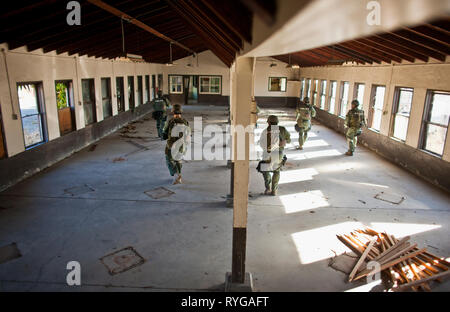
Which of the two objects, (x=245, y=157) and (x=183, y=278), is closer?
(x=245, y=157)

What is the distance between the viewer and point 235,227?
12.7 feet

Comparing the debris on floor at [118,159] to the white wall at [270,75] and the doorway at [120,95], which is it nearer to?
the doorway at [120,95]

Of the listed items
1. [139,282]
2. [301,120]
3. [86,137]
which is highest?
[301,120]

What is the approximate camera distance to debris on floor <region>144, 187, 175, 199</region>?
6883 millimetres

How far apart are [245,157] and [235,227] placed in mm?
875

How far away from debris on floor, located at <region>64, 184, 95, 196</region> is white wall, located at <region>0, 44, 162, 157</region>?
1.62 metres

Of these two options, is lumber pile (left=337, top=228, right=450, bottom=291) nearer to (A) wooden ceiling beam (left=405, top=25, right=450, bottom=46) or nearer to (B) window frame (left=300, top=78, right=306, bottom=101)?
(A) wooden ceiling beam (left=405, top=25, right=450, bottom=46)

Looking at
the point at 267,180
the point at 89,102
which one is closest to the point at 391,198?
the point at 267,180

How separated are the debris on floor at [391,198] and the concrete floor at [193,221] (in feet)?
0.38

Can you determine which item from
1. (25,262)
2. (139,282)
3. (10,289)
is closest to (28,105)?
(25,262)

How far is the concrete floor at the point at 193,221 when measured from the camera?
4273 mm

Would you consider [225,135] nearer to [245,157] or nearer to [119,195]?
[119,195]

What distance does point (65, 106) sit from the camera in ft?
32.9

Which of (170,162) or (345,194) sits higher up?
(170,162)
